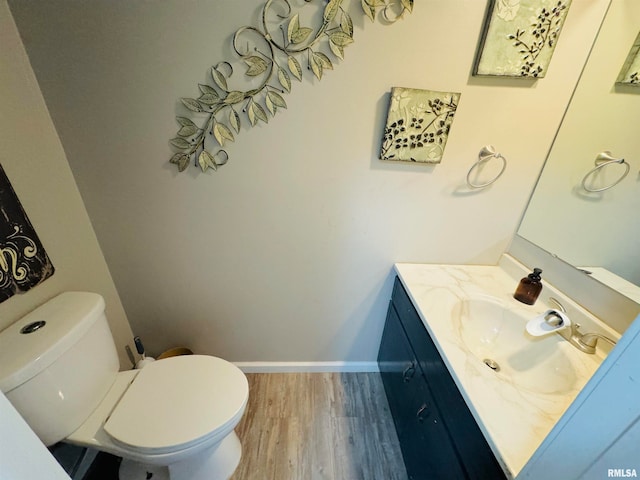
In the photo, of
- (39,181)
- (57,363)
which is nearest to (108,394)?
(57,363)

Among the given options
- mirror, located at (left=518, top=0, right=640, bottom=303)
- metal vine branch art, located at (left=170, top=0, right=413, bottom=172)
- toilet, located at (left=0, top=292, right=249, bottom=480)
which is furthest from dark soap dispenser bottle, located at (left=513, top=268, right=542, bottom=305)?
toilet, located at (left=0, top=292, right=249, bottom=480)

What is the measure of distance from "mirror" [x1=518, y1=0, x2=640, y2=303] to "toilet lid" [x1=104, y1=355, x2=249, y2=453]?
1.45 meters

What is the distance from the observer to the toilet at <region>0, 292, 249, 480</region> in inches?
29.7

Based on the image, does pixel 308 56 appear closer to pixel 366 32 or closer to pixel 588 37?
pixel 366 32

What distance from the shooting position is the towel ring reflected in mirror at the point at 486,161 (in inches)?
41.8

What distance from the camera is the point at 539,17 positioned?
2.89ft

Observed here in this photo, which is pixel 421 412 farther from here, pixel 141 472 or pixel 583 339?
Result: pixel 141 472

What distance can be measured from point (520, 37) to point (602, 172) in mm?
594

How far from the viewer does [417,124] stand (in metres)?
1.00

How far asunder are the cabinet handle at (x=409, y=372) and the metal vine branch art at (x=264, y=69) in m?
1.18

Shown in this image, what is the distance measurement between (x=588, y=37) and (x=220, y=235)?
1668 millimetres

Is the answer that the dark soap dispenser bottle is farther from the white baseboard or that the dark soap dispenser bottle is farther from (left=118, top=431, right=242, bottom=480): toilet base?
(left=118, top=431, right=242, bottom=480): toilet base

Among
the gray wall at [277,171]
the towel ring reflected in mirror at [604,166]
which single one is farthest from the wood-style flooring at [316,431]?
the towel ring reflected in mirror at [604,166]

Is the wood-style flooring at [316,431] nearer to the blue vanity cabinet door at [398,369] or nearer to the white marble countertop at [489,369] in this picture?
the blue vanity cabinet door at [398,369]
